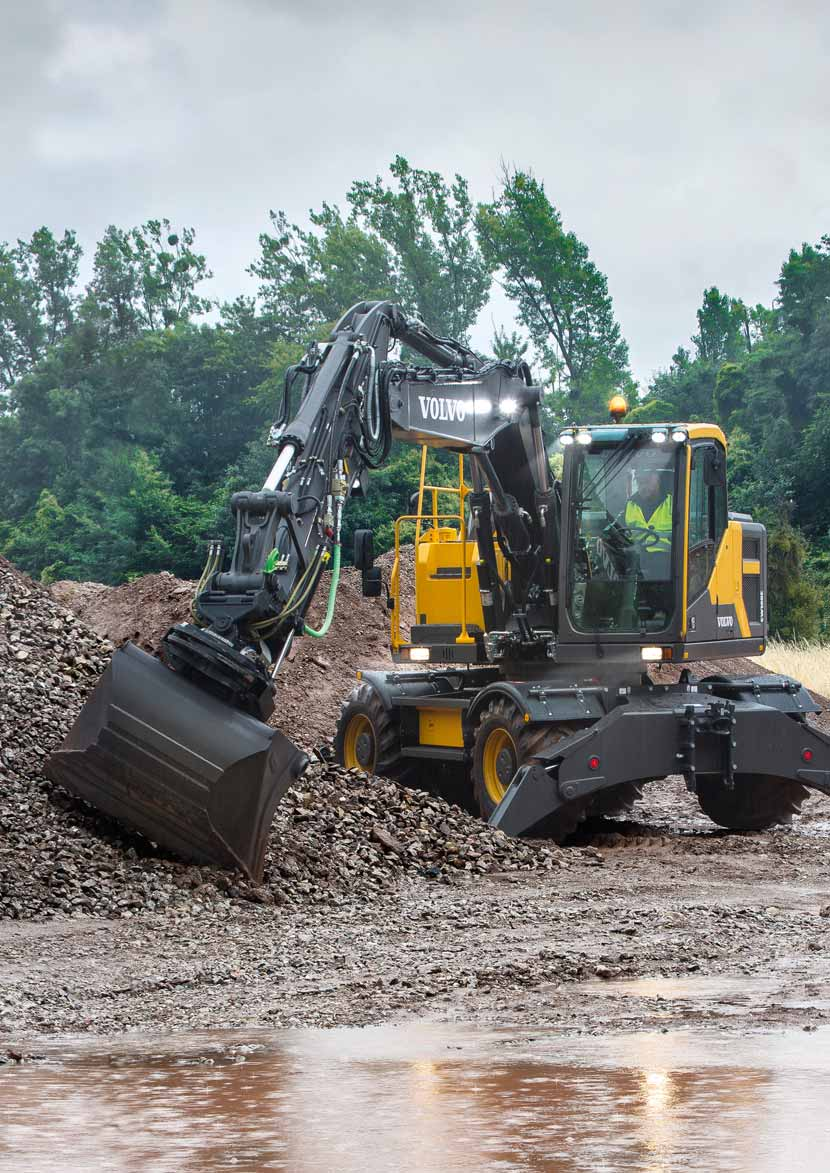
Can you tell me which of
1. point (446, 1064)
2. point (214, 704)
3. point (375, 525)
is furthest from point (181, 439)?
point (446, 1064)

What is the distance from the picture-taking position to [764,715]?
13.9m

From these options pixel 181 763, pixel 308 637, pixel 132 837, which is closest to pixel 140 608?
pixel 308 637

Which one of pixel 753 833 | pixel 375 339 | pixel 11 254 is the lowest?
pixel 753 833

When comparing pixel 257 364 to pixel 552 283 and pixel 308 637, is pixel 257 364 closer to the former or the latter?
pixel 552 283

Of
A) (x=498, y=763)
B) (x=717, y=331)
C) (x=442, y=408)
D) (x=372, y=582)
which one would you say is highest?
(x=717, y=331)

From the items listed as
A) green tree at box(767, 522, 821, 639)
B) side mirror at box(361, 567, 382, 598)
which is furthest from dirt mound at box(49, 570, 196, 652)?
green tree at box(767, 522, 821, 639)

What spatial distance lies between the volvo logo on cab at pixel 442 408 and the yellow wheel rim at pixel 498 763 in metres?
2.78

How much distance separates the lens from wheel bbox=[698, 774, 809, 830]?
1470cm

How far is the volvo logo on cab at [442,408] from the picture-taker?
13609mm

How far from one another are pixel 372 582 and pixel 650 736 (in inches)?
117

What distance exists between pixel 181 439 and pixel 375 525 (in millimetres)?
17879

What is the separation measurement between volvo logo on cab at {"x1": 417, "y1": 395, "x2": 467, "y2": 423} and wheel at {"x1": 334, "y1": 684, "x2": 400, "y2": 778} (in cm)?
330

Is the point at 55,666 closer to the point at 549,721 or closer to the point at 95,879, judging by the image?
the point at 95,879

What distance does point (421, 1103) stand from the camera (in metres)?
5.22
